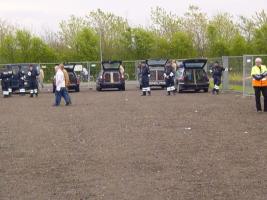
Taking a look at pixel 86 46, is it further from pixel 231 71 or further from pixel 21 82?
pixel 231 71

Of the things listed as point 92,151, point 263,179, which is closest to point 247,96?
point 92,151

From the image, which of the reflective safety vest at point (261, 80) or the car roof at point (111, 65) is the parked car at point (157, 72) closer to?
the car roof at point (111, 65)

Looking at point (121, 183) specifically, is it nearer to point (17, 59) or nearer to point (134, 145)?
point (134, 145)

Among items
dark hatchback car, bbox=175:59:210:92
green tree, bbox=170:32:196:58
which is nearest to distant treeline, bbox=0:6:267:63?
green tree, bbox=170:32:196:58

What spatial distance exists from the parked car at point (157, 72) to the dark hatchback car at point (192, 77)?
5007 mm

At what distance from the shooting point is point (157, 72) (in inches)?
1626

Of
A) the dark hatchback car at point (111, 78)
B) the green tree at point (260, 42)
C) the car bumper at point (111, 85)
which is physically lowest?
the car bumper at point (111, 85)

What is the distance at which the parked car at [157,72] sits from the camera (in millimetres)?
41125

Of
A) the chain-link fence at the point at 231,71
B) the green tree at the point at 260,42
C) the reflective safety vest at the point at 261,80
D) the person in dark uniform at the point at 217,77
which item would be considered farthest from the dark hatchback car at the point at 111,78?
the reflective safety vest at the point at 261,80

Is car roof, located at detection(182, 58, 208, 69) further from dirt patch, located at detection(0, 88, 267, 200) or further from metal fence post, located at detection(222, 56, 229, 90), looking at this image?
dirt patch, located at detection(0, 88, 267, 200)

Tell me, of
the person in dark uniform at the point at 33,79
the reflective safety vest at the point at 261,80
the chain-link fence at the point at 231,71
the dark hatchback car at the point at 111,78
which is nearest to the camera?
the reflective safety vest at the point at 261,80

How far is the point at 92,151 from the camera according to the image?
12578mm

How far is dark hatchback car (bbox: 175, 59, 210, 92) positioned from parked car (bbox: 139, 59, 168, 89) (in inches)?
197

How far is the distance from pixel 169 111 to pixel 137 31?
37.7m
